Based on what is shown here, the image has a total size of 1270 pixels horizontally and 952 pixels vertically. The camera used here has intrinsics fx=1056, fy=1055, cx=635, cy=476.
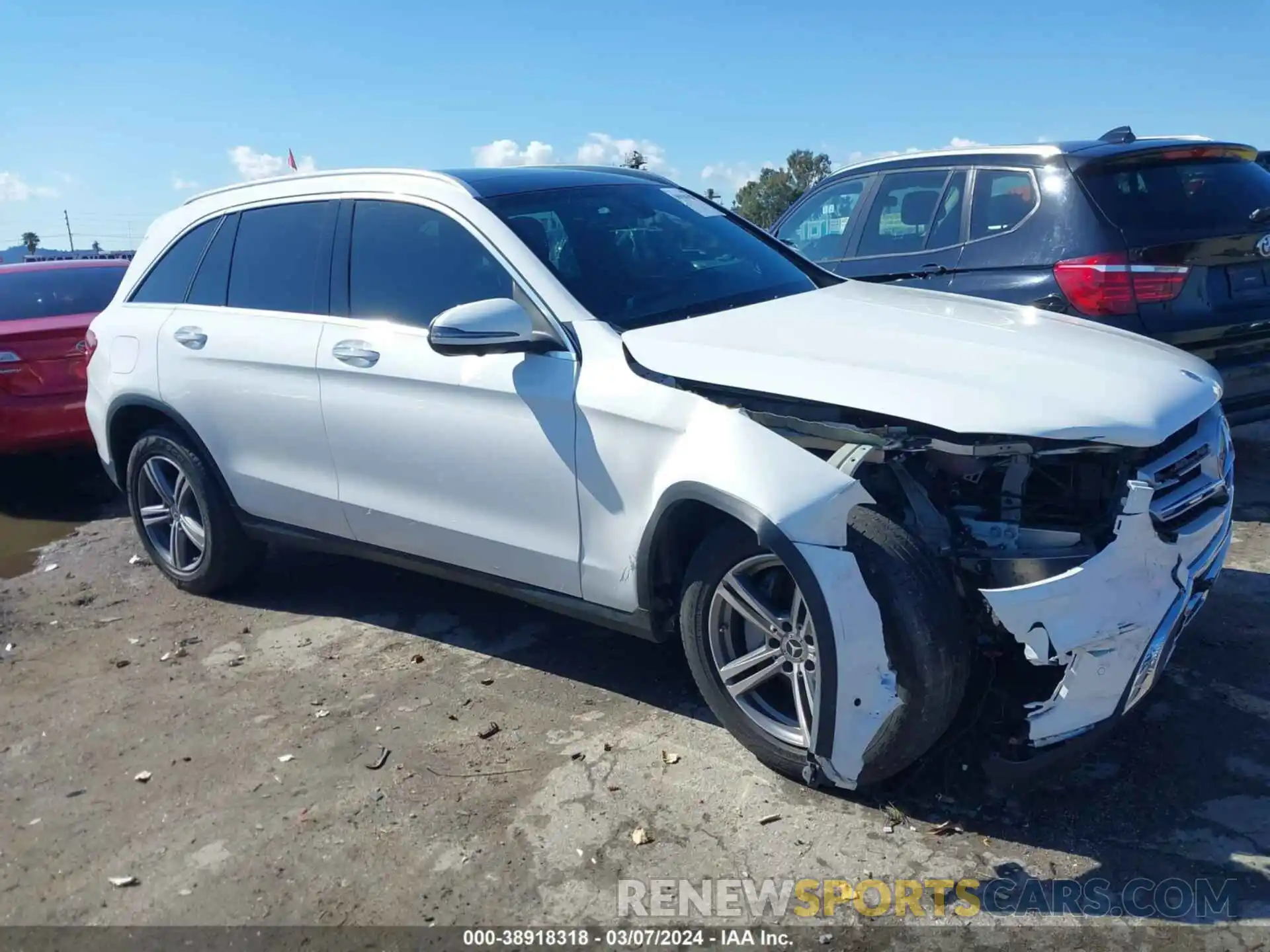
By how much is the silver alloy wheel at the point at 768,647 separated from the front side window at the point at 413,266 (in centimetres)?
140

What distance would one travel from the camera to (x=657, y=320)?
Result: 3.70m

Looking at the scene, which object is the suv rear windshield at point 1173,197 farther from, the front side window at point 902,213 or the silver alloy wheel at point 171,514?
the silver alloy wheel at point 171,514

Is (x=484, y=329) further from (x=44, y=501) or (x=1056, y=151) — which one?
(x=44, y=501)

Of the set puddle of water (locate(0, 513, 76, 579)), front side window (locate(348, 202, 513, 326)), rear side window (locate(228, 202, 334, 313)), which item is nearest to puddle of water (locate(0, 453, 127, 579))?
puddle of water (locate(0, 513, 76, 579))

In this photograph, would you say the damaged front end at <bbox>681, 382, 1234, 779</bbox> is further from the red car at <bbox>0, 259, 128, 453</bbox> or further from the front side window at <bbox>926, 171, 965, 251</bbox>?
the red car at <bbox>0, 259, 128, 453</bbox>

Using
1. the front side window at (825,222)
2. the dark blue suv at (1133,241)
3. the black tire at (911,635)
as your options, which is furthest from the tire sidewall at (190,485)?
the dark blue suv at (1133,241)

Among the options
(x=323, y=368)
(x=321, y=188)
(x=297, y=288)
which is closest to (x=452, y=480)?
(x=323, y=368)

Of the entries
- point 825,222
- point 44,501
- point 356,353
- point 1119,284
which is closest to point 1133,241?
point 1119,284

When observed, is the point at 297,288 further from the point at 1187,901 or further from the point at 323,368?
the point at 1187,901

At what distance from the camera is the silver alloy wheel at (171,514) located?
523 centimetres

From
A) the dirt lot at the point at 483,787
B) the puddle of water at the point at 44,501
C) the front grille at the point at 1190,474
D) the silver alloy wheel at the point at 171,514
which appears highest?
the front grille at the point at 1190,474

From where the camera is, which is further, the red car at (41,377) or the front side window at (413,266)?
the red car at (41,377)

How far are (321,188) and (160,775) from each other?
8.18 ft

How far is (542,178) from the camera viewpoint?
4406mm
